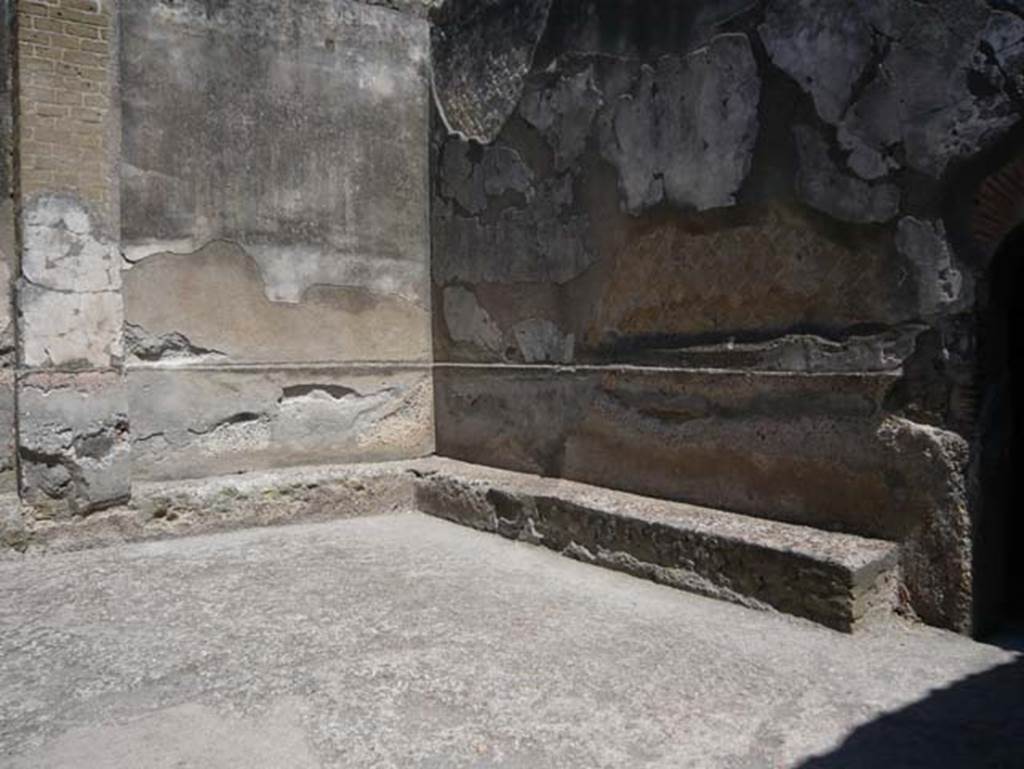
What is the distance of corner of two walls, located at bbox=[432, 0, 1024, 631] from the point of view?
2.96m

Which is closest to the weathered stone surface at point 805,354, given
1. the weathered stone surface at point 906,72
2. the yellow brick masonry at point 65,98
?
the weathered stone surface at point 906,72

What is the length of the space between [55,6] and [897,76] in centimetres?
380

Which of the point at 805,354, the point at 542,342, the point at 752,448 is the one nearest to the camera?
the point at 805,354

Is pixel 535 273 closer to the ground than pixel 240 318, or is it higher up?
higher up

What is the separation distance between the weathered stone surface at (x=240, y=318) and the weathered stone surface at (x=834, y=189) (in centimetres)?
280

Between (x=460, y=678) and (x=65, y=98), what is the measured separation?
11.2 ft

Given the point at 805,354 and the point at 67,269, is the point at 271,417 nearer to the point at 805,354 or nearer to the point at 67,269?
the point at 67,269

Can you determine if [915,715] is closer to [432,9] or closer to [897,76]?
[897,76]

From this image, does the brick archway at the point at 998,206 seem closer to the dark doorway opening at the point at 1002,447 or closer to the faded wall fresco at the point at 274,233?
the dark doorway opening at the point at 1002,447

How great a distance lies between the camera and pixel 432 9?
5543 mm

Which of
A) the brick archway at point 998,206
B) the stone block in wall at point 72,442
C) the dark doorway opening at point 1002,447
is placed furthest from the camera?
the stone block in wall at point 72,442

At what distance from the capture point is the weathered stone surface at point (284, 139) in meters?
4.67

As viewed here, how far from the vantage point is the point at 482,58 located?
5145 mm

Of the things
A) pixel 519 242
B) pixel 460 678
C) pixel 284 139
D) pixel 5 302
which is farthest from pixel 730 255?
pixel 5 302
